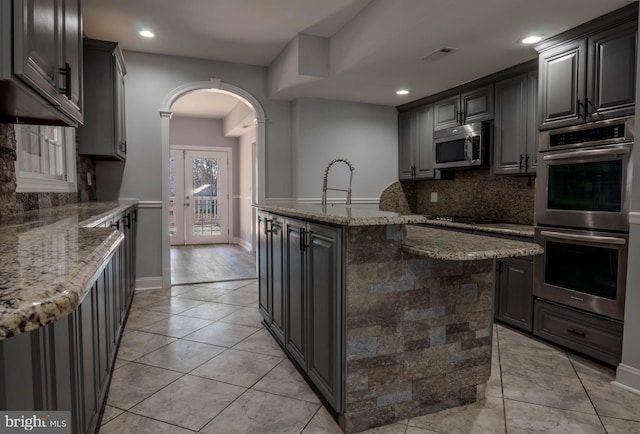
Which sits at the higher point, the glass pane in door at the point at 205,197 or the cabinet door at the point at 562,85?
the cabinet door at the point at 562,85

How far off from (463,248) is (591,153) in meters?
1.60

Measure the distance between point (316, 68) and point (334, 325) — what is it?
117 inches

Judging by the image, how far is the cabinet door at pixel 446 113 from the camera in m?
4.38

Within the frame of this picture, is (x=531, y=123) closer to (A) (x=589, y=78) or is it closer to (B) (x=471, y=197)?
(A) (x=589, y=78)

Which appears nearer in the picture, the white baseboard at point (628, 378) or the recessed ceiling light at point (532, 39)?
the white baseboard at point (628, 378)

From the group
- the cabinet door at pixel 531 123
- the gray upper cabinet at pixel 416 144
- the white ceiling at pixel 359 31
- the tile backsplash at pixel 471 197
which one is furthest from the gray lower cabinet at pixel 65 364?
the gray upper cabinet at pixel 416 144

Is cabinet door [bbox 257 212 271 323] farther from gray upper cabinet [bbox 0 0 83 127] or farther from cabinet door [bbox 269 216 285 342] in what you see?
gray upper cabinet [bbox 0 0 83 127]

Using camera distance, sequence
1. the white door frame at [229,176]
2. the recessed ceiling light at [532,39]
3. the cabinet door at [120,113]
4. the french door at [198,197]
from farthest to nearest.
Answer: the white door frame at [229,176] → the french door at [198,197] → the cabinet door at [120,113] → the recessed ceiling light at [532,39]

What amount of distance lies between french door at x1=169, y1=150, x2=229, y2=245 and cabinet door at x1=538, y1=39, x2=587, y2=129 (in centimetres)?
682

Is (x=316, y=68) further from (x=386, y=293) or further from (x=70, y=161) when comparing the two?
(x=386, y=293)

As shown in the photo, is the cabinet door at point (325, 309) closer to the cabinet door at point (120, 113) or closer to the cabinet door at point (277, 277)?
the cabinet door at point (277, 277)

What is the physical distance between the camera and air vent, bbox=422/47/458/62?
326 centimetres

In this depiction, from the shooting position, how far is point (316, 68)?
4016 millimetres

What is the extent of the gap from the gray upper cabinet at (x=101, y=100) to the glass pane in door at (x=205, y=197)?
191 inches
